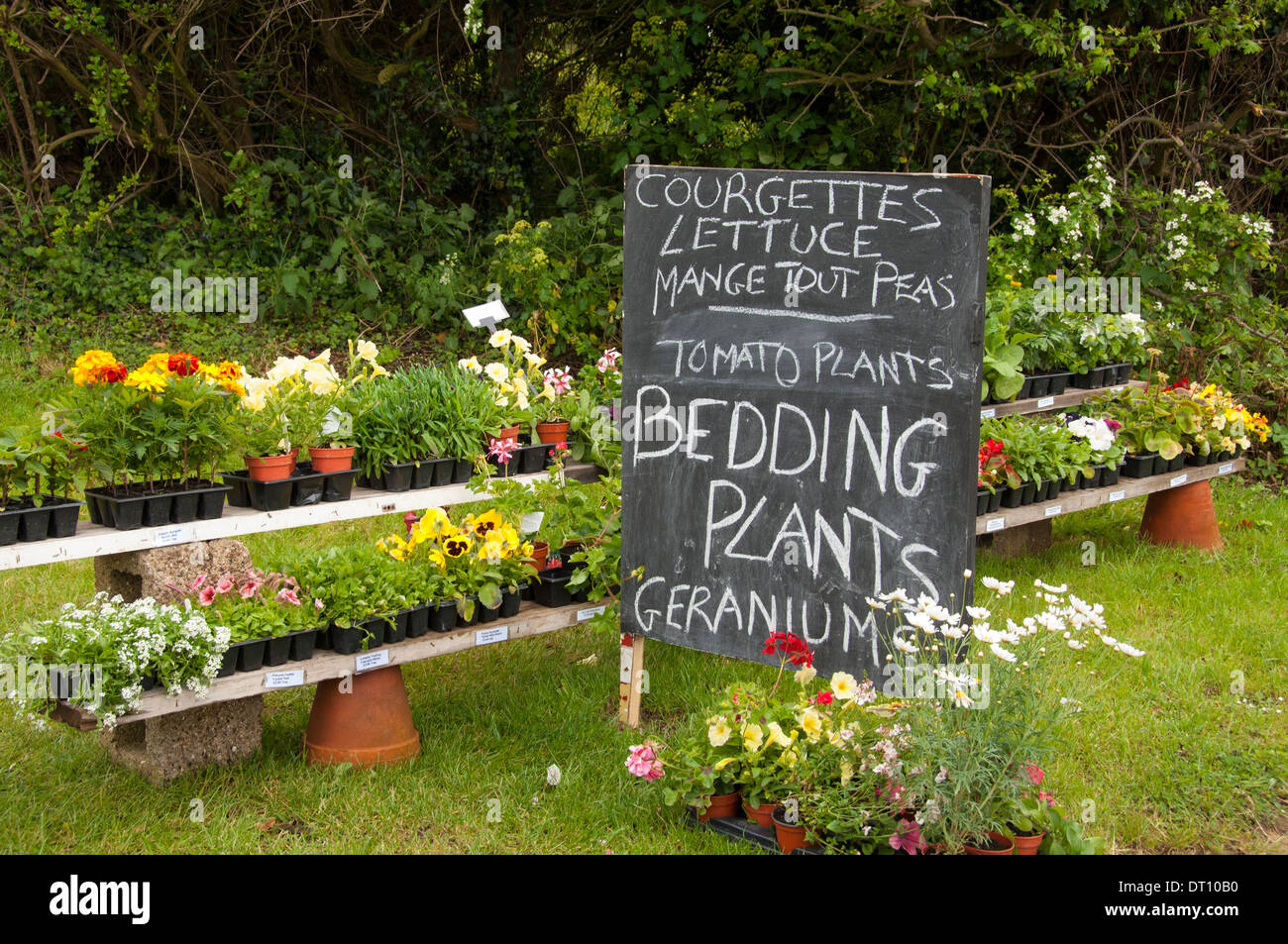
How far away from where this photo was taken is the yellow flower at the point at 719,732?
3207 millimetres

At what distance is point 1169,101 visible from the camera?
894cm

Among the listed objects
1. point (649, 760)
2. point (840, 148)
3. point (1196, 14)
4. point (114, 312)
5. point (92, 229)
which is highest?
point (1196, 14)

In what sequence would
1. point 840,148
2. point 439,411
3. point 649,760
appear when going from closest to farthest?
point 649,760 → point 439,411 → point 840,148

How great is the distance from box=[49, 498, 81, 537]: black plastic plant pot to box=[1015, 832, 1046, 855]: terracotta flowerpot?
267 centimetres

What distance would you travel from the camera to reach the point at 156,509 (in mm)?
3641

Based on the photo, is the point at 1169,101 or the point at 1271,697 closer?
the point at 1271,697

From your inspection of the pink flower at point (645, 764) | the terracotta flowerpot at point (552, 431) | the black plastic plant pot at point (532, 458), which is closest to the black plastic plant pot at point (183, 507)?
the black plastic plant pot at point (532, 458)

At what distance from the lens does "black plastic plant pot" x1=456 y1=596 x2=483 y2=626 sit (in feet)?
13.0

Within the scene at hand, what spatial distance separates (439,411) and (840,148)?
5572mm

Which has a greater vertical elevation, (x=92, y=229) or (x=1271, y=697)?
(x=92, y=229)

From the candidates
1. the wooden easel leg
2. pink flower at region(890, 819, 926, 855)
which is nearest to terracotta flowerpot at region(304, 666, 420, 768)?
the wooden easel leg

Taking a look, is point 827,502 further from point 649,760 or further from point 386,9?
point 386,9

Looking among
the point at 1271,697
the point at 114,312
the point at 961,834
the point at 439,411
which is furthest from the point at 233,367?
the point at 114,312

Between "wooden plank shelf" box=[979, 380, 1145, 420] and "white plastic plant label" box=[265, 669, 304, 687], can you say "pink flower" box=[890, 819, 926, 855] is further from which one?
"wooden plank shelf" box=[979, 380, 1145, 420]
